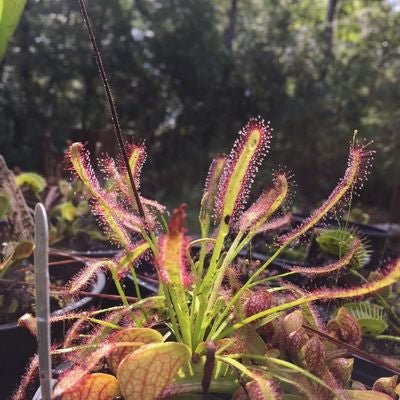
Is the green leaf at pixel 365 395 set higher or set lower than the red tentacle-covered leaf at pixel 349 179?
lower

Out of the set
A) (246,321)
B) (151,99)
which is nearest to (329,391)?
(246,321)

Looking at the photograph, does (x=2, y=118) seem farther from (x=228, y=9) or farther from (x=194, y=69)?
(x=228, y=9)

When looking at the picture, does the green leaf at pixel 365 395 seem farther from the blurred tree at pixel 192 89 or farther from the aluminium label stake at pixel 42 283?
the blurred tree at pixel 192 89

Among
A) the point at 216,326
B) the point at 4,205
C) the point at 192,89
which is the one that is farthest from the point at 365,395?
the point at 192,89

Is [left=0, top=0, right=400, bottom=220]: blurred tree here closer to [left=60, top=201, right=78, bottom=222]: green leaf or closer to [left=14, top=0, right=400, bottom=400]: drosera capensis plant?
[left=60, top=201, right=78, bottom=222]: green leaf

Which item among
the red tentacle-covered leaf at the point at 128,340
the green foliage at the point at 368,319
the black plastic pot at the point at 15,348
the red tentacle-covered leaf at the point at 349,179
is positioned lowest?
the black plastic pot at the point at 15,348

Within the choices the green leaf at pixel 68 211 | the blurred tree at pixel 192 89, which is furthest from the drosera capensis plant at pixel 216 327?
the blurred tree at pixel 192 89

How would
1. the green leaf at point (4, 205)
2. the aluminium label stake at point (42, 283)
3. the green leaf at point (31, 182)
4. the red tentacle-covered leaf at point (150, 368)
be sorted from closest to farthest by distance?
1. the aluminium label stake at point (42, 283)
2. the red tentacle-covered leaf at point (150, 368)
3. the green leaf at point (4, 205)
4. the green leaf at point (31, 182)
